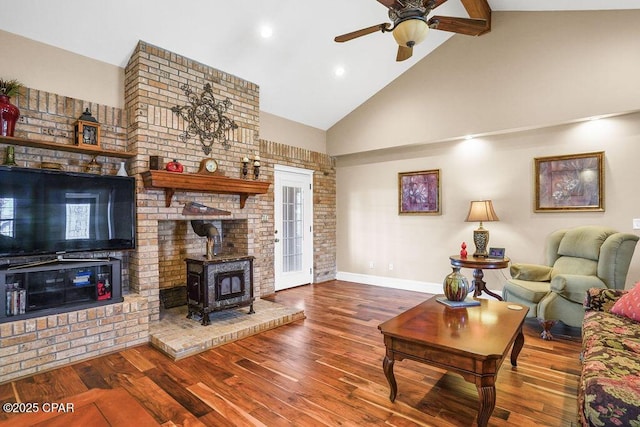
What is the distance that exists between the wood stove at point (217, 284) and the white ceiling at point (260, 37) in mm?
2422

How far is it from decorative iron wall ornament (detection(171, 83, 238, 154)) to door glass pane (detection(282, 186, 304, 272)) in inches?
63.9

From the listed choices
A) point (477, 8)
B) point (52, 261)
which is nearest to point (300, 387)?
point (52, 261)

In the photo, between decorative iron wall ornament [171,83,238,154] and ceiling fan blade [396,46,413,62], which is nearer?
ceiling fan blade [396,46,413,62]

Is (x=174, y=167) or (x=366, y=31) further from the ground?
(x=366, y=31)

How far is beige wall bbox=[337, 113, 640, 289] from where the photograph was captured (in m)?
3.89

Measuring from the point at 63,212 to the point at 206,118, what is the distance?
1.83 meters

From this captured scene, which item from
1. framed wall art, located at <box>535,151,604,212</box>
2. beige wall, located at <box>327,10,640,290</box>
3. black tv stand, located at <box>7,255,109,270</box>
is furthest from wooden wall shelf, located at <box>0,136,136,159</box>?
framed wall art, located at <box>535,151,604,212</box>

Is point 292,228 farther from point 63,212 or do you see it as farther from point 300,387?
point 300,387

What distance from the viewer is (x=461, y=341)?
1.96m

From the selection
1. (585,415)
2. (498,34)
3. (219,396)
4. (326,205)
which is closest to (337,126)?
(326,205)

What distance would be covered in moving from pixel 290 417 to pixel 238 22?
3.82 m

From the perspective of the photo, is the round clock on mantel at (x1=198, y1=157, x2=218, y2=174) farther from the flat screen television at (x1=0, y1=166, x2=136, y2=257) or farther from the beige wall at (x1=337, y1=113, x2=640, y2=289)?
the beige wall at (x1=337, y1=113, x2=640, y2=289)

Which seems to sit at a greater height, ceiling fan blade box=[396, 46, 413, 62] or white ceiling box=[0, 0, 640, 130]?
white ceiling box=[0, 0, 640, 130]

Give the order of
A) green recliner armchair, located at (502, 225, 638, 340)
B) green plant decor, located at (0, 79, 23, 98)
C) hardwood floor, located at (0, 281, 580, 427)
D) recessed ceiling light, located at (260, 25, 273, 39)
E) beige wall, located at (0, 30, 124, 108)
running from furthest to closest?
recessed ceiling light, located at (260, 25, 273, 39), green recliner armchair, located at (502, 225, 638, 340), beige wall, located at (0, 30, 124, 108), green plant decor, located at (0, 79, 23, 98), hardwood floor, located at (0, 281, 580, 427)
